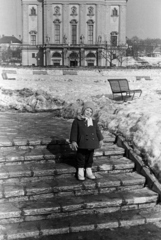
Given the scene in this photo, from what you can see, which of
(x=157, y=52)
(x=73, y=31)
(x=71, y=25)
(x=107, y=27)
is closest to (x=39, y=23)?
(x=71, y=25)

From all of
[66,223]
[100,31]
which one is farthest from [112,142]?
[100,31]

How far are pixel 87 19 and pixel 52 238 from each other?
63.9m

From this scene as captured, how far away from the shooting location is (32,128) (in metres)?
8.09

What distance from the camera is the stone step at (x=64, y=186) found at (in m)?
5.05

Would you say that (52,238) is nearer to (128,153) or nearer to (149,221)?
(149,221)

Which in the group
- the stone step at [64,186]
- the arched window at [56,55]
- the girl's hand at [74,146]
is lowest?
the stone step at [64,186]

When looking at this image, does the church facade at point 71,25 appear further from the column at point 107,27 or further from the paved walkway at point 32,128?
the paved walkway at point 32,128

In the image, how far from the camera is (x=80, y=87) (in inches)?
A: 773

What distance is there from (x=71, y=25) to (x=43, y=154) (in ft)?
202

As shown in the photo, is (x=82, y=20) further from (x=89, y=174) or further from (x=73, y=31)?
(x=89, y=174)

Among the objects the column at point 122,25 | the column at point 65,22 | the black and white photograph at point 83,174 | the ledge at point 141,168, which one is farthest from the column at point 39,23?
the ledge at point 141,168

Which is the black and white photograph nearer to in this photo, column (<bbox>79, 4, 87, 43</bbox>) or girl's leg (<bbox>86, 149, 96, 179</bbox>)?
girl's leg (<bbox>86, 149, 96, 179</bbox>)

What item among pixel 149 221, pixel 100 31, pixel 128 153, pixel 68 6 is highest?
pixel 68 6

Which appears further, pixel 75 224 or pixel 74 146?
pixel 74 146
